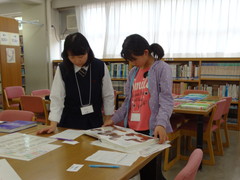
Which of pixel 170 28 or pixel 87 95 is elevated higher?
pixel 170 28

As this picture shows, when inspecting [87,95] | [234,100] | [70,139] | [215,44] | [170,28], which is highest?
[170,28]

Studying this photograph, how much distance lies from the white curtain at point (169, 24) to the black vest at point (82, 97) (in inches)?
141

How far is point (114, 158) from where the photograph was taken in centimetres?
104

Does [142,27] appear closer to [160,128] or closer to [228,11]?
[228,11]

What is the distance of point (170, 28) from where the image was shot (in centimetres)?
497

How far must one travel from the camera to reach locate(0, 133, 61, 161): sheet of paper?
3.57ft

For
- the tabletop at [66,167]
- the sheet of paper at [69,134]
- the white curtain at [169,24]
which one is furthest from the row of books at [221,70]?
the tabletop at [66,167]

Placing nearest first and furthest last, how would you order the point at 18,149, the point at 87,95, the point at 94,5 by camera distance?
1. the point at 18,149
2. the point at 87,95
3. the point at 94,5

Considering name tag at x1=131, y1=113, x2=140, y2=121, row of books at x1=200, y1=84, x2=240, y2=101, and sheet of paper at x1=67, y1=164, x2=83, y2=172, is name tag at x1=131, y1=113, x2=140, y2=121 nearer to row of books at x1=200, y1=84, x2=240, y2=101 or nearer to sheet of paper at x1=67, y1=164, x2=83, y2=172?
sheet of paper at x1=67, y1=164, x2=83, y2=172

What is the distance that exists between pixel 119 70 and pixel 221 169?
3.17m

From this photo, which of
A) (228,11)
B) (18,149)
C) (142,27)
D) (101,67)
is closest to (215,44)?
(228,11)

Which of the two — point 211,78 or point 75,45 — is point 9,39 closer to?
point 211,78

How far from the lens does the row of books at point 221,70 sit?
166 inches

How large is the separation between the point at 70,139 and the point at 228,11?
4.27 meters
